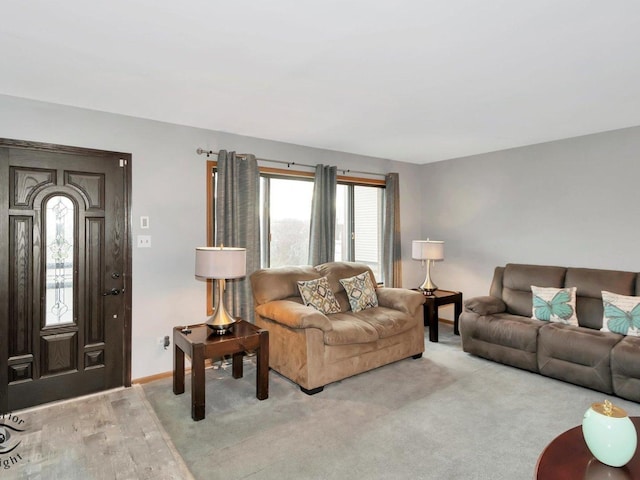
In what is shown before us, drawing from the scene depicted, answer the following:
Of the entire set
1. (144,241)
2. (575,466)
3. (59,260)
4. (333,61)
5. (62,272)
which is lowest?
(575,466)

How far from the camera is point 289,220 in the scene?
450 centimetres

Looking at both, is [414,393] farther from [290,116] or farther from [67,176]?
[67,176]

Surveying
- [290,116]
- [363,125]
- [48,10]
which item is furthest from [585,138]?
[48,10]

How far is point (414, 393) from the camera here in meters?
3.19

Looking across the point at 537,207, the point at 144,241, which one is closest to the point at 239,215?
the point at 144,241

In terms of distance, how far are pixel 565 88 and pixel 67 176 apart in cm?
403

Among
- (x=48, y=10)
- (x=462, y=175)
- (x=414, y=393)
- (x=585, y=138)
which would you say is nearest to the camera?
(x=48, y=10)

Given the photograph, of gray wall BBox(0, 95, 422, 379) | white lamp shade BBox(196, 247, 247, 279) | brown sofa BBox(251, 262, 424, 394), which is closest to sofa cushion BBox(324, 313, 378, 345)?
brown sofa BBox(251, 262, 424, 394)

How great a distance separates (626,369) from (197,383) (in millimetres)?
3463

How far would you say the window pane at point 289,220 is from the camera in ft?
14.3

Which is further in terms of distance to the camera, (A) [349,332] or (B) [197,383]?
(A) [349,332]

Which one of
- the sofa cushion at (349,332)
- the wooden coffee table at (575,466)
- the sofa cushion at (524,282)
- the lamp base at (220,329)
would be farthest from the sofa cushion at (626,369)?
the lamp base at (220,329)

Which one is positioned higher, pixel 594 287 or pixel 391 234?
pixel 391 234

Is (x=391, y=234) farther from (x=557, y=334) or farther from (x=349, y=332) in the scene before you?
(x=557, y=334)
